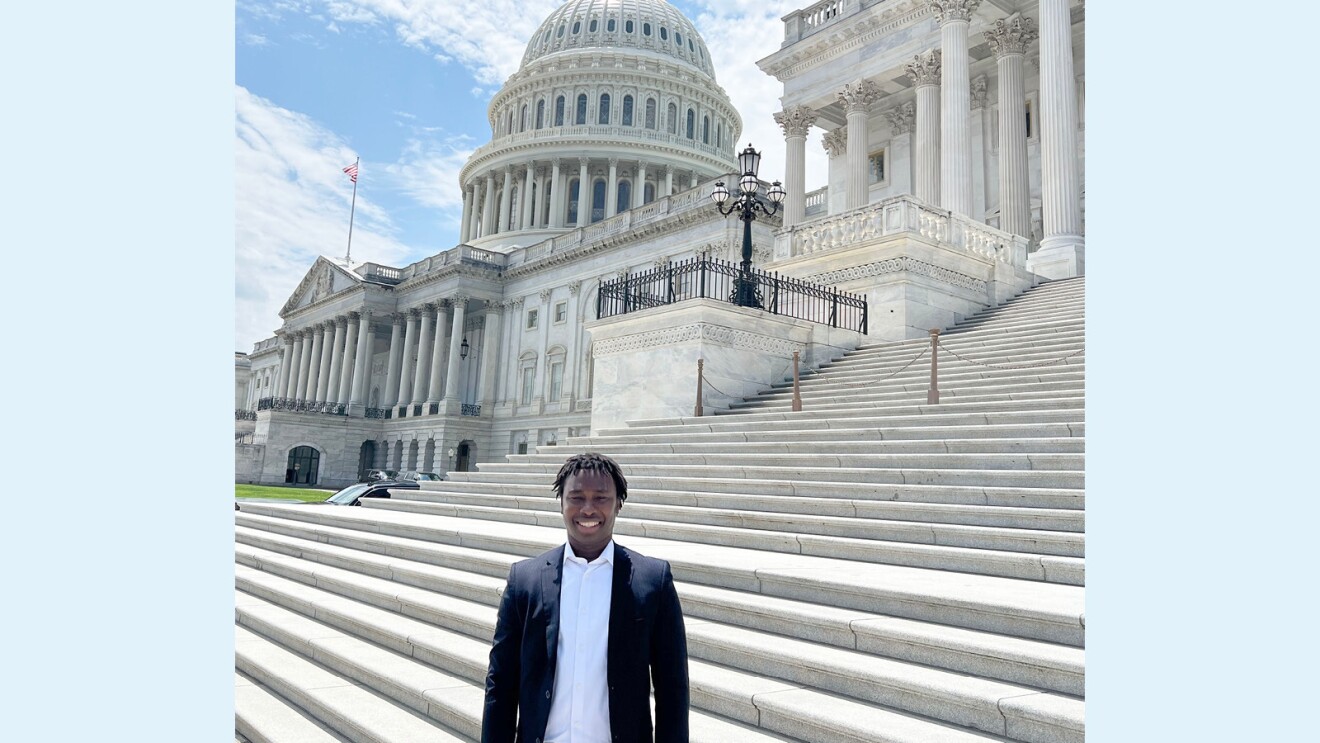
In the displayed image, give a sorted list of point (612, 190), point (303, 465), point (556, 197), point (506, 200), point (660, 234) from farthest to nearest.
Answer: point (506, 200) < point (556, 197) < point (612, 190) < point (303, 465) < point (660, 234)

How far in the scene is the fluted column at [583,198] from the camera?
7925cm

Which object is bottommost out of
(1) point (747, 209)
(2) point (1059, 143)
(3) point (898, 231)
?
(1) point (747, 209)

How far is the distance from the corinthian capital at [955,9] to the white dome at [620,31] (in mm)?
64938

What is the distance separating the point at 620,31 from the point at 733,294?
255ft

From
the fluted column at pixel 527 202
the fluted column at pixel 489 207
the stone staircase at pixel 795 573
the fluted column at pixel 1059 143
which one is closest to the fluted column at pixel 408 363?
the fluted column at pixel 527 202

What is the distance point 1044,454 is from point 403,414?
6655 centimetres

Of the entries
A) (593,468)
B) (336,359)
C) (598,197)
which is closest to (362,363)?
(336,359)

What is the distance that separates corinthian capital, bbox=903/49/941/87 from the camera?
29562 millimetres

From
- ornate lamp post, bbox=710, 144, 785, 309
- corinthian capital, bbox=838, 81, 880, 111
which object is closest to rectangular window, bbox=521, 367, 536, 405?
corinthian capital, bbox=838, 81, 880, 111

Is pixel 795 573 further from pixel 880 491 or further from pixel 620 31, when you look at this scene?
pixel 620 31

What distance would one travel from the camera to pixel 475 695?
5449 mm

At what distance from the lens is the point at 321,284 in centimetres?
7869

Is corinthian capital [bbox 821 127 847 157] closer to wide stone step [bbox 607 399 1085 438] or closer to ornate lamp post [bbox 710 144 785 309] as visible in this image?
ornate lamp post [bbox 710 144 785 309]

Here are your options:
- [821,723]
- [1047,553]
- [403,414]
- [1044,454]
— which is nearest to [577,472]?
[821,723]
